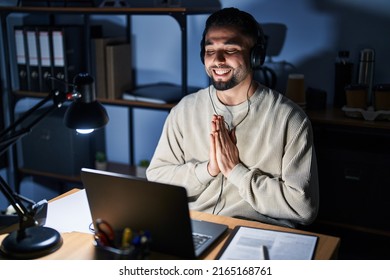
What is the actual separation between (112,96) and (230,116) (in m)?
1.04

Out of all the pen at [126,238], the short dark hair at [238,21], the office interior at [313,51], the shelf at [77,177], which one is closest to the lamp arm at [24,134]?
the pen at [126,238]

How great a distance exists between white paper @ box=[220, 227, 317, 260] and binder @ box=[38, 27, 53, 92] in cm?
163

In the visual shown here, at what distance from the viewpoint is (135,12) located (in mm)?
2342

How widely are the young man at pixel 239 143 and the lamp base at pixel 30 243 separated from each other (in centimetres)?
53

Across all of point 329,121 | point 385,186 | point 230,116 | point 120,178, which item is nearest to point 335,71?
point 329,121

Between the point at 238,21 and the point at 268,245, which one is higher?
the point at 238,21

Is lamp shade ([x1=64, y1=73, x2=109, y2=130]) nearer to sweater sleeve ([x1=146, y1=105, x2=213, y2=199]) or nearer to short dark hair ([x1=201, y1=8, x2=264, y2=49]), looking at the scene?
sweater sleeve ([x1=146, y1=105, x2=213, y2=199])

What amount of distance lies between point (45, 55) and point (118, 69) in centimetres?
39

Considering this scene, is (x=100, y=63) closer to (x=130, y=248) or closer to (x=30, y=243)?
(x=30, y=243)

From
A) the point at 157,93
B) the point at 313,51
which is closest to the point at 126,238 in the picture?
the point at 157,93

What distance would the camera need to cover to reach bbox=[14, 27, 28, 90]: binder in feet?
8.69

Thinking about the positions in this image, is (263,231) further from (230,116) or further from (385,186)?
(385,186)

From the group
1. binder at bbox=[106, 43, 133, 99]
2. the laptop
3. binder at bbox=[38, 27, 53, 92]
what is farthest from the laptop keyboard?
binder at bbox=[38, 27, 53, 92]

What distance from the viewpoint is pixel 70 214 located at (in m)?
1.49
